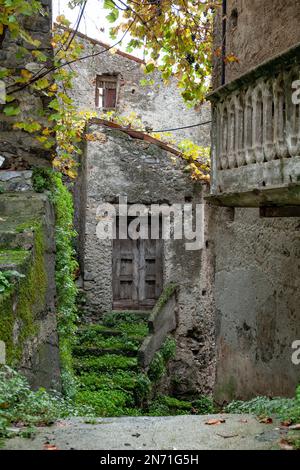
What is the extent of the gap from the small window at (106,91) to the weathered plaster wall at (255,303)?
13.3 metres

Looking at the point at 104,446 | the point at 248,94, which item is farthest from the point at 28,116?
the point at 104,446

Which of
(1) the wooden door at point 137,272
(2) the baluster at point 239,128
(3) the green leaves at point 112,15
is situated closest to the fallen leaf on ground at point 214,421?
(2) the baluster at point 239,128

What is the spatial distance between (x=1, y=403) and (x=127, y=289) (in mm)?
7988

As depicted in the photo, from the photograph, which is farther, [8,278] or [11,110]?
[11,110]

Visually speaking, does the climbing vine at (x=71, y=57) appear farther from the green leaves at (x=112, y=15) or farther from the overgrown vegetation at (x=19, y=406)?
the overgrown vegetation at (x=19, y=406)

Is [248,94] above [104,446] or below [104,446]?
above

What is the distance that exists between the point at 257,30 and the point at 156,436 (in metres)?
5.03

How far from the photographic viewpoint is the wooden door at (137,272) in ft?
38.9

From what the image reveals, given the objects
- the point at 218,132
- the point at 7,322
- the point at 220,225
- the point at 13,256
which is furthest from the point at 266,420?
the point at 220,225

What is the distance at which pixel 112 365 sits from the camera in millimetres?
9320

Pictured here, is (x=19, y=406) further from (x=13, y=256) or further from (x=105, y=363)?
(x=105, y=363)

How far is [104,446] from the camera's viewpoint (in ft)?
11.6

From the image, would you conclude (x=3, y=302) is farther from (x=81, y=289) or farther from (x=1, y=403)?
(x=81, y=289)

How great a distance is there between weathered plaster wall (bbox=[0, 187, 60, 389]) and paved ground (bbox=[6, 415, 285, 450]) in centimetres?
95
